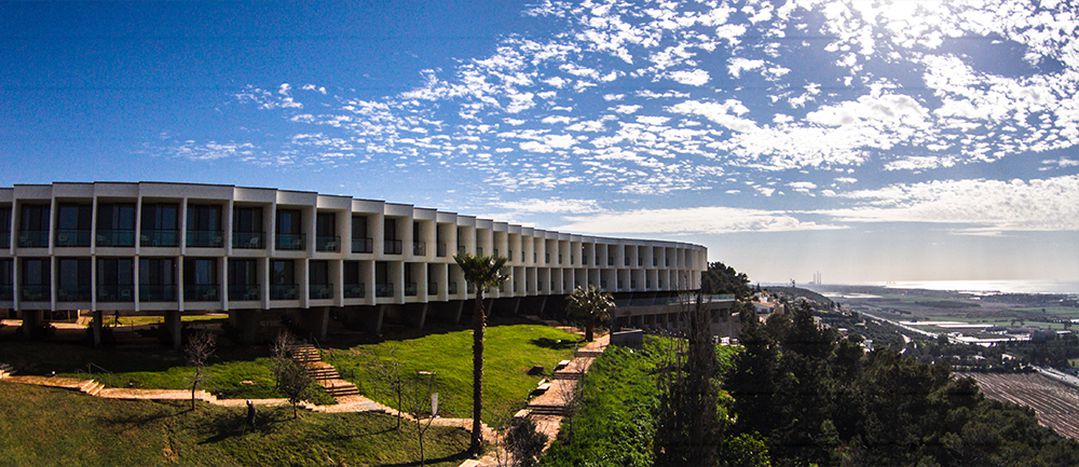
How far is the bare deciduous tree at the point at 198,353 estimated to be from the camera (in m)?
24.6

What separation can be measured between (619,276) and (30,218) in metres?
57.4

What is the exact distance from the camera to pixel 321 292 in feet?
125

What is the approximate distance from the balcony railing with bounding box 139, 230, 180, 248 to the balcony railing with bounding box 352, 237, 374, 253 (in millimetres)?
10289

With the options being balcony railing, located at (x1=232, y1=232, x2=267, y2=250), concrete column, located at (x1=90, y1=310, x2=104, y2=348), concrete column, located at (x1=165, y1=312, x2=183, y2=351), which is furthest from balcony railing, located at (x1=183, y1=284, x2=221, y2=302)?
concrete column, located at (x1=90, y1=310, x2=104, y2=348)

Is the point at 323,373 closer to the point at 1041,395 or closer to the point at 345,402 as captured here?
the point at 345,402

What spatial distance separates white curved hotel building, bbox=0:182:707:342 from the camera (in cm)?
3238

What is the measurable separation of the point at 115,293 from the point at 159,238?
3472 mm

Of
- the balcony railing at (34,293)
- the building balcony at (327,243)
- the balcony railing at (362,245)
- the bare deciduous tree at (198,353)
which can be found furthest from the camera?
the balcony railing at (362,245)

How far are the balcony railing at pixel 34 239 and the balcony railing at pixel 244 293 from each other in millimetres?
9169

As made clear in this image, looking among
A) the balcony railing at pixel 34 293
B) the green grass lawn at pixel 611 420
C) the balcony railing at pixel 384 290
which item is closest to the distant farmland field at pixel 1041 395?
the green grass lawn at pixel 611 420

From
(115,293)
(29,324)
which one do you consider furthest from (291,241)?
(29,324)

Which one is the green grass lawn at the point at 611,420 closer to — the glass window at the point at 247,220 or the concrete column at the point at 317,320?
the concrete column at the point at 317,320

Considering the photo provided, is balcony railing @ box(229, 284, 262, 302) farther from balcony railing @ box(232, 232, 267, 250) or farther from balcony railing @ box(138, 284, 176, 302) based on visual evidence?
balcony railing @ box(138, 284, 176, 302)

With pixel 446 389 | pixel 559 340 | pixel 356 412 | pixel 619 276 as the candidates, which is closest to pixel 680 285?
pixel 619 276
